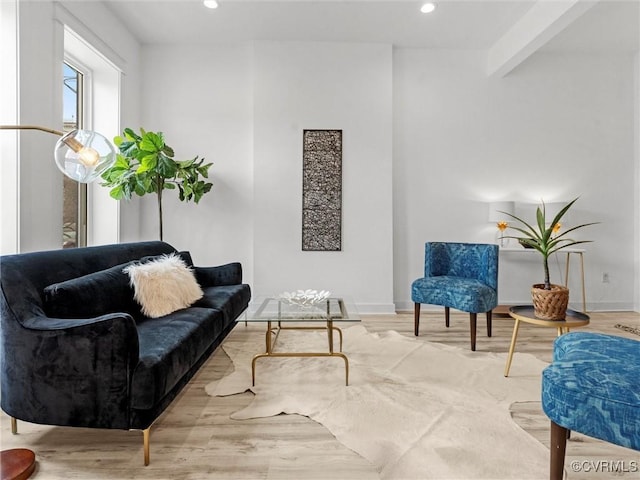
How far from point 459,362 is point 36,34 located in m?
3.76

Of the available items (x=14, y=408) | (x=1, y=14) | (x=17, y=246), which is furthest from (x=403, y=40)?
(x=14, y=408)

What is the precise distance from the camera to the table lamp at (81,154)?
1.77m

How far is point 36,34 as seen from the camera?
8.13ft

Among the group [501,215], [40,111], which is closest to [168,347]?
[40,111]

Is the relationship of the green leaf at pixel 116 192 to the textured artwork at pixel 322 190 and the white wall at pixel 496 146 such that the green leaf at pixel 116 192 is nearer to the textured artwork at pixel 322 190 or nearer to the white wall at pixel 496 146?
the textured artwork at pixel 322 190

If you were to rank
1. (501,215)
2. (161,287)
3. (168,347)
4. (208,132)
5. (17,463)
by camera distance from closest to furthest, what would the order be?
(17,463) → (168,347) → (161,287) → (501,215) → (208,132)

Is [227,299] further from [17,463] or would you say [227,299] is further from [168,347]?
[17,463]

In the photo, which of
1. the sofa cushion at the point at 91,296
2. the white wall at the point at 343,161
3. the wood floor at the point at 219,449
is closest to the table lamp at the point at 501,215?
the white wall at the point at 343,161

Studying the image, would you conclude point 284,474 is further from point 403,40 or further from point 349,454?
point 403,40

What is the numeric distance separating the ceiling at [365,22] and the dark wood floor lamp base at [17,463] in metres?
3.70

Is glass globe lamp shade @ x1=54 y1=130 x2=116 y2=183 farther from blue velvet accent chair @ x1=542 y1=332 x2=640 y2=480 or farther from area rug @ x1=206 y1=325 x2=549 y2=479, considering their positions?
blue velvet accent chair @ x1=542 y1=332 x2=640 y2=480

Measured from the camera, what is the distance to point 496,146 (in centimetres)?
436

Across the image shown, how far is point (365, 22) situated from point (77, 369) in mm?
3874

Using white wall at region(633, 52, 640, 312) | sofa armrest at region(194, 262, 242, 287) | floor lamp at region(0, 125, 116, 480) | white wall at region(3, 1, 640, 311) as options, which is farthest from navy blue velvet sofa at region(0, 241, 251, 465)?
white wall at region(633, 52, 640, 312)
